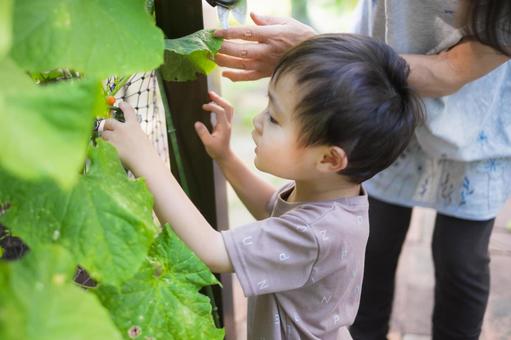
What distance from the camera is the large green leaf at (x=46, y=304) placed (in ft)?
1.36

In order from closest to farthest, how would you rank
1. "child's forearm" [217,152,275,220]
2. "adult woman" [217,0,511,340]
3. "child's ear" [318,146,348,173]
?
"child's ear" [318,146,348,173] < "adult woman" [217,0,511,340] < "child's forearm" [217,152,275,220]

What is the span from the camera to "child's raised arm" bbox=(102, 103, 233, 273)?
84 cm

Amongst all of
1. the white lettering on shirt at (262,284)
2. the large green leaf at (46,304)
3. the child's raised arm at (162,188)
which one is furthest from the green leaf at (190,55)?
the large green leaf at (46,304)

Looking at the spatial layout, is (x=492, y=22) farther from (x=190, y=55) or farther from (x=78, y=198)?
(x=78, y=198)

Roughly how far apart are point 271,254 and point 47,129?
0.59m

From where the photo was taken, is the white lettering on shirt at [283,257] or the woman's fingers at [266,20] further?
the woman's fingers at [266,20]

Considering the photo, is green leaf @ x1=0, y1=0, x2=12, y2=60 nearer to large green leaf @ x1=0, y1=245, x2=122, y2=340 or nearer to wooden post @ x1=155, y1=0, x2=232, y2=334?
large green leaf @ x1=0, y1=245, x2=122, y2=340

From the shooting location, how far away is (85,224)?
57cm

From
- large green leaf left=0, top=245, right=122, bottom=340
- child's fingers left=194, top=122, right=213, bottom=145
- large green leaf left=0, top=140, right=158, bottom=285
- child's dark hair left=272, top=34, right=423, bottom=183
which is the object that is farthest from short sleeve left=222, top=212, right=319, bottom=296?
large green leaf left=0, top=245, right=122, bottom=340

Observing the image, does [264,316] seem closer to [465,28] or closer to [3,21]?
[465,28]

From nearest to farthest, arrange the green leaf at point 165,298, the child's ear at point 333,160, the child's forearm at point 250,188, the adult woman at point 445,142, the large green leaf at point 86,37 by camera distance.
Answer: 1. the large green leaf at point 86,37
2. the green leaf at point 165,298
3. the child's ear at point 333,160
4. the adult woman at point 445,142
5. the child's forearm at point 250,188

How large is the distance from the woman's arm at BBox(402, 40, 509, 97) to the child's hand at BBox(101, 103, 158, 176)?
1.59ft

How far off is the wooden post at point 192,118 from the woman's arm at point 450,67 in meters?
0.36

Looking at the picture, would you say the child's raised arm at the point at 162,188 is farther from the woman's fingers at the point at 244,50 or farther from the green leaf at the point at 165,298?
the woman's fingers at the point at 244,50
